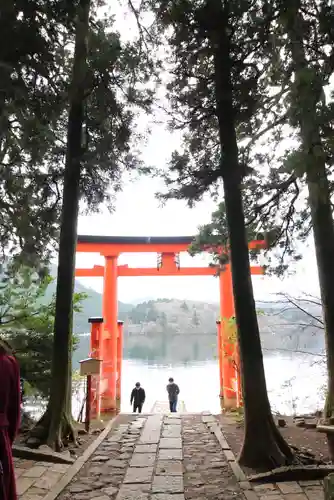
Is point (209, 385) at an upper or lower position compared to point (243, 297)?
lower

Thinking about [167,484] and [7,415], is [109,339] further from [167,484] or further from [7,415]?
[7,415]

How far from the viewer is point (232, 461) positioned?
398 centimetres

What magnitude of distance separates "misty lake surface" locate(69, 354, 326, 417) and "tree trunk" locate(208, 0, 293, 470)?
6.40ft

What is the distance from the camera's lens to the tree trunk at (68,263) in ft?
16.1

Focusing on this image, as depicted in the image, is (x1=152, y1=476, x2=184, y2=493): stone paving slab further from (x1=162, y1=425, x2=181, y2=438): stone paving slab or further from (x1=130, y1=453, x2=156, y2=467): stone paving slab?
(x1=162, y1=425, x2=181, y2=438): stone paving slab

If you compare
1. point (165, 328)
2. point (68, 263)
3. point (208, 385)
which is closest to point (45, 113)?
point (68, 263)

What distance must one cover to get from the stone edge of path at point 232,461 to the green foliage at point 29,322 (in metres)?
2.59

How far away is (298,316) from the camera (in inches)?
306

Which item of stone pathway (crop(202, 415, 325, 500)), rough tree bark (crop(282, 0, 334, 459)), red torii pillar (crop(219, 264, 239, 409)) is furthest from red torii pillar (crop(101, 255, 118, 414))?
rough tree bark (crop(282, 0, 334, 459))

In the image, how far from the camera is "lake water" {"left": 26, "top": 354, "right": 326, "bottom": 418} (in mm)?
8648

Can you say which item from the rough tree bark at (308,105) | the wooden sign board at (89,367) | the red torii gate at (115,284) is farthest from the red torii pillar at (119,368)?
the rough tree bark at (308,105)

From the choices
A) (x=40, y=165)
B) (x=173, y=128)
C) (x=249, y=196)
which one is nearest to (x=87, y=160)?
(x=40, y=165)

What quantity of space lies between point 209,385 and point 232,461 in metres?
13.6

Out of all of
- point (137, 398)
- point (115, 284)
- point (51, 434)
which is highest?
point (115, 284)
